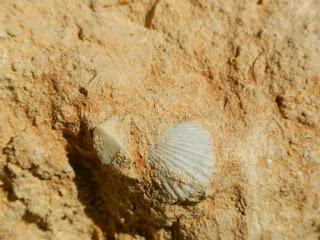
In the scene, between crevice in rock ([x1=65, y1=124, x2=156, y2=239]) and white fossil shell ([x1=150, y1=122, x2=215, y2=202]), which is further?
crevice in rock ([x1=65, y1=124, x2=156, y2=239])

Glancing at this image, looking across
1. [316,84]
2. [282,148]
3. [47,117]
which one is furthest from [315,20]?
[47,117]

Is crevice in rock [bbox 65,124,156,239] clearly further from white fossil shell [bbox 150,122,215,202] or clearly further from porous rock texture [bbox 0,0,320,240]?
white fossil shell [bbox 150,122,215,202]

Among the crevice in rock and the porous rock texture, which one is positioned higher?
the porous rock texture

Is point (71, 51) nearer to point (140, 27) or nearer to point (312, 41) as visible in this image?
point (140, 27)

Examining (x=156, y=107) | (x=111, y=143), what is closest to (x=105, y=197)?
(x=111, y=143)

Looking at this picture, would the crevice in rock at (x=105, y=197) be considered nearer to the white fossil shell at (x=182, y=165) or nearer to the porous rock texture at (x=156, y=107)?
the porous rock texture at (x=156, y=107)

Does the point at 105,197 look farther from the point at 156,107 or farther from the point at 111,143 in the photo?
the point at 156,107

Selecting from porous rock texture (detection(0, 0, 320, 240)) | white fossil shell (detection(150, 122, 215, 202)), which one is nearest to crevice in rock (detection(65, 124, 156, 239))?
porous rock texture (detection(0, 0, 320, 240))
